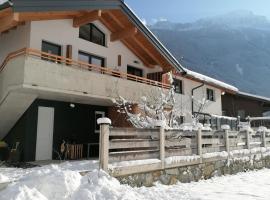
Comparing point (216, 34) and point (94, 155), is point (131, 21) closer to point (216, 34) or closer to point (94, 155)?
point (94, 155)

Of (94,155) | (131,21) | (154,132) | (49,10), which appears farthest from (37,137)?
(131,21)

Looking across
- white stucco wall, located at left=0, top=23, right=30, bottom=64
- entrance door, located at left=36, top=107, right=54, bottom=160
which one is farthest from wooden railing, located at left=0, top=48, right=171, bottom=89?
entrance door, located at left=36, top=107, right=54, bottom=160

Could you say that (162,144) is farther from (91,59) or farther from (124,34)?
(124,34)

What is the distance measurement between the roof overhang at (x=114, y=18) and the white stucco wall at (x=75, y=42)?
0.33 meters

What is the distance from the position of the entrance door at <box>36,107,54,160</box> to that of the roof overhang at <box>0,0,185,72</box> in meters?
4.09

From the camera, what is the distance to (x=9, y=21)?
13711mm

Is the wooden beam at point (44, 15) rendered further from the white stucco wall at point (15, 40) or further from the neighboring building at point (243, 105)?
the neighboring building at point (243, 105)

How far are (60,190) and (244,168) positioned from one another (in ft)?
35.4

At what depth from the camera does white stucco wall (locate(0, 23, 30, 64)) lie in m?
15.1

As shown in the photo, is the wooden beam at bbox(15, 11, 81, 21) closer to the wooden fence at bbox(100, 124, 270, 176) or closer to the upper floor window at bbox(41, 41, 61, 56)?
the upper floor window at bbox(41, 41, 61, 56)

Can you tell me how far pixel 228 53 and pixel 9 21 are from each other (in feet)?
387

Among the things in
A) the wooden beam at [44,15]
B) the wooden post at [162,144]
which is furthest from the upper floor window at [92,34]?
the wooden post at [162,144]

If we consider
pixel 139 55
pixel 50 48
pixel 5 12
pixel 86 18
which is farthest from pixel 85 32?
pixel 5 12

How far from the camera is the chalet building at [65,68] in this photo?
533 inches
